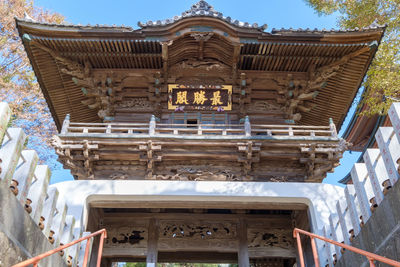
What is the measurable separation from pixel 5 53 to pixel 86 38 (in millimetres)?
8384

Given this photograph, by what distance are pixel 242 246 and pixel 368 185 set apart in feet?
14.4

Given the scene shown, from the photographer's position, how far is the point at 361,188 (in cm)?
560

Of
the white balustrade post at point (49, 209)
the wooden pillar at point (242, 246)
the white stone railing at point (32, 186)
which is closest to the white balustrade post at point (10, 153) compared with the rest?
the white stone railing at point (32, 186)

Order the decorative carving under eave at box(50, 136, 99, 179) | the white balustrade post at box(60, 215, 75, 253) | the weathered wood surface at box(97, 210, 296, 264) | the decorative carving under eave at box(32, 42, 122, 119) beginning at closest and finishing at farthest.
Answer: the white balustrade post at box(60, 215, 75, 253) → the weathered wood surface at box(97, 210, 296, 264) → the decorative carving under eave at box(50, 136, 99, 179) → the decorative carving under eave at box(32, 42, 122, 119)

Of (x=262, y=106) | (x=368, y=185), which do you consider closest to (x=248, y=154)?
(x=262, y=106)

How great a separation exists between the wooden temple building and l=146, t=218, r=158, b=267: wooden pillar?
0.08ft

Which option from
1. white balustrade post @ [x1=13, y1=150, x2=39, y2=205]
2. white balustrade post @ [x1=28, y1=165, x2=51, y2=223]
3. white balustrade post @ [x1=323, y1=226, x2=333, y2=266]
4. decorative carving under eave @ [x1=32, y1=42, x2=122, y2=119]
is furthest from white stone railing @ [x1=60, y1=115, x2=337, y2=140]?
white balustrade post @ [x1=13, y1=150, x2=39, y2=205]

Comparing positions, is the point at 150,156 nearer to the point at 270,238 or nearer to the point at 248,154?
the point at 248,154

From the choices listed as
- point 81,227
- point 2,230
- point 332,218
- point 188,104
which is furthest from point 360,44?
point 2,230

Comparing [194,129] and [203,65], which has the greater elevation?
[203,65]

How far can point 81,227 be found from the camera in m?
7.09

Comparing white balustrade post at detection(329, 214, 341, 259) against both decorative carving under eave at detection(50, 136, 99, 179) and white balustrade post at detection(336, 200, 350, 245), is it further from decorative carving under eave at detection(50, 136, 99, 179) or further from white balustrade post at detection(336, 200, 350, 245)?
decorative carving under eave at detection(50, 136, 99, 179)

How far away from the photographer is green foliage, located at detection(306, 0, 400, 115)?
9.76 meters

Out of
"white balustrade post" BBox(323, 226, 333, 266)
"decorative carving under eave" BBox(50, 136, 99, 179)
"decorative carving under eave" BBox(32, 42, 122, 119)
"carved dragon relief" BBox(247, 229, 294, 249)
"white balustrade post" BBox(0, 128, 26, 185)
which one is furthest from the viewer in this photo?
"decorative carving under eave" BBox(32, 42, 122, 119)
